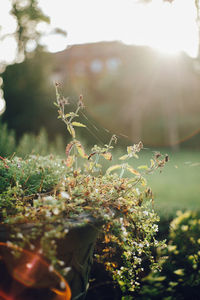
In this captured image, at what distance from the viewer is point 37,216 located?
1713 millimetres

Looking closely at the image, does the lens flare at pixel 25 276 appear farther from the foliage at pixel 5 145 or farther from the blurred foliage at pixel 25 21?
the blurred foliage at pixel 25 21

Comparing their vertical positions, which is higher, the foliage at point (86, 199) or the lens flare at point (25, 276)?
the foliage at point (86, 199)

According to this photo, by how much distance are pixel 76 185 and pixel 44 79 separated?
1241 cm

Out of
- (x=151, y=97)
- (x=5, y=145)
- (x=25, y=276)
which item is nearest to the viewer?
(x=25, y=276)

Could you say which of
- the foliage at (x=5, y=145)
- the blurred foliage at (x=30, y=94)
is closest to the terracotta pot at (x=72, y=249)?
the foliage at (x=5, y=145)

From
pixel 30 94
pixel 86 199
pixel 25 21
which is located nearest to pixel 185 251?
pixel 86 199

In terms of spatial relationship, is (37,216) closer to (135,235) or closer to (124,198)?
(124,198)

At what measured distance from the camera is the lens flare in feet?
5.10

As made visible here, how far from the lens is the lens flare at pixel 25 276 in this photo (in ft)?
5.10

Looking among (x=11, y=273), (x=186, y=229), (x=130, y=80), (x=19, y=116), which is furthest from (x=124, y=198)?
(x=130, y=80)

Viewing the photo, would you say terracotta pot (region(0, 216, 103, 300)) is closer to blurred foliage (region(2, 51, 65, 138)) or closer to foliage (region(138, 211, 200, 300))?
foliage (region(138, 211, 200, 300))

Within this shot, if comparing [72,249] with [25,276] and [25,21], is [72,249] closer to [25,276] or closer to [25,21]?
[25,276]

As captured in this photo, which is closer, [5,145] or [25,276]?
[25,276]

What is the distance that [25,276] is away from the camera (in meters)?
1.60
